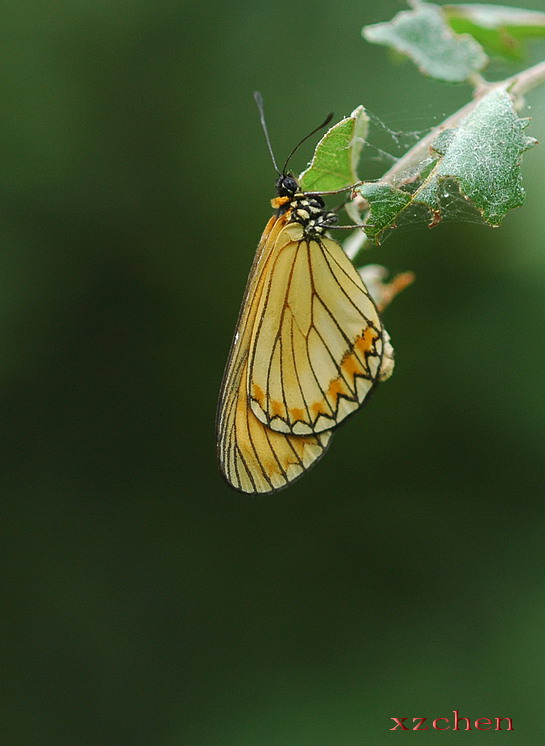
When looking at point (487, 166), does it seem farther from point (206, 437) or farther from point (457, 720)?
point (206, 437)

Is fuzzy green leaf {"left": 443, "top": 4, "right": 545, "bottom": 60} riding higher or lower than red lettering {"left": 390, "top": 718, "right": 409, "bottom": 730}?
higher

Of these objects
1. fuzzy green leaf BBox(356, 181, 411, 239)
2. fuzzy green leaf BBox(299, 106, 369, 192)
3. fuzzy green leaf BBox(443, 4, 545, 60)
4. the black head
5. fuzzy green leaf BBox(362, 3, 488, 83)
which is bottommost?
fuzzy green leaf BBox(356, 181, 411, 239)

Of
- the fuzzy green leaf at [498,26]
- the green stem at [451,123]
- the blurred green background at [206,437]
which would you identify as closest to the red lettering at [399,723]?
the blurred green background at [206,437]

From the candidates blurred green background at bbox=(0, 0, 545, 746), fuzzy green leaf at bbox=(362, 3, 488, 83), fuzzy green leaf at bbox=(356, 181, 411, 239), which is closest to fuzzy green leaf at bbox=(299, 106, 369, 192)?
fuzzy green leaf at bbox=(356, 181, 411, 239)

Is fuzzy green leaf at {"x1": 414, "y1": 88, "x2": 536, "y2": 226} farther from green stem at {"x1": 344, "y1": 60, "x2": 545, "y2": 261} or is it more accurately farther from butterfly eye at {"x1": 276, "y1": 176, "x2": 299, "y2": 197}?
butterfly eye at {"x1": 276, "y1": 176, "x2": 299, "y2": 197}

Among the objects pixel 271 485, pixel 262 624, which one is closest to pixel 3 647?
pixel 262 624

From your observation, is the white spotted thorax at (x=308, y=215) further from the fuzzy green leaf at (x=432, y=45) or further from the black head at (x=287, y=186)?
the fuzzy green leaf at (x=432, y=45)

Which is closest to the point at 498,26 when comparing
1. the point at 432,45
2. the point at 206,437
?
the point at 432,45
